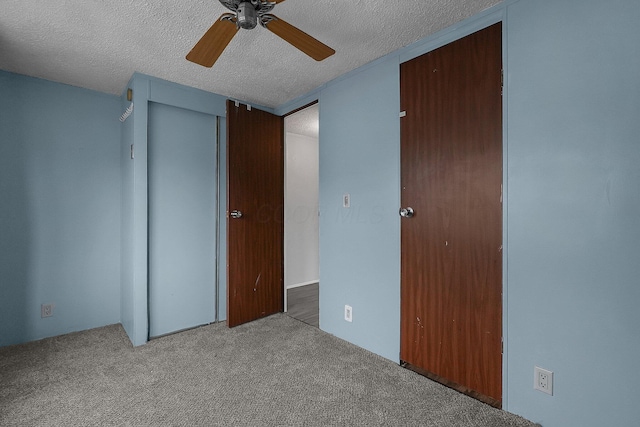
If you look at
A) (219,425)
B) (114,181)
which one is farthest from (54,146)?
(219,425)

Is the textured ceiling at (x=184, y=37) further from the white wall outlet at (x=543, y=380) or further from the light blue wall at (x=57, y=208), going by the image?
the white wall outlet at (x=543, y=380)

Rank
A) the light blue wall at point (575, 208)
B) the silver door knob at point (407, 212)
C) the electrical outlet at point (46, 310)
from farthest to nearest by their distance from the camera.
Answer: the electrical outlet at point (46, 310), the silver door knob at point (407, 212), the light blue wall at point (575, 208)

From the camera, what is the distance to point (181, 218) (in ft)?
9.02

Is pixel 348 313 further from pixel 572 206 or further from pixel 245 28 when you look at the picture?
pixel 245 28

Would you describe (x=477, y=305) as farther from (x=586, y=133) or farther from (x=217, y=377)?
(x=217, y=377)

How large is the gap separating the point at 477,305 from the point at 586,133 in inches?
39.6

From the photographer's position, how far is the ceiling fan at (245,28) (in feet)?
4.18

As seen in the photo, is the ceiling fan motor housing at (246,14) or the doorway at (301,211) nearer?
the ceiling fan motor housing at (246,14)

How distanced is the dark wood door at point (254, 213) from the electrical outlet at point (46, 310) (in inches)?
59.1

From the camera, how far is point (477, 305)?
1.70 m

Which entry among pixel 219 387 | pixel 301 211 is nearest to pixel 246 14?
pixel 219 387

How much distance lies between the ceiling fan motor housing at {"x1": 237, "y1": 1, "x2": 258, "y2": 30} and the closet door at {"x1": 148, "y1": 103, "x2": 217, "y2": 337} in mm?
1701

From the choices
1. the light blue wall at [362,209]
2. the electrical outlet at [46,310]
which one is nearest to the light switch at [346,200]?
the light blue wall at [362,209]

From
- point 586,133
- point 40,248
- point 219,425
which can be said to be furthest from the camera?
point 40,248
